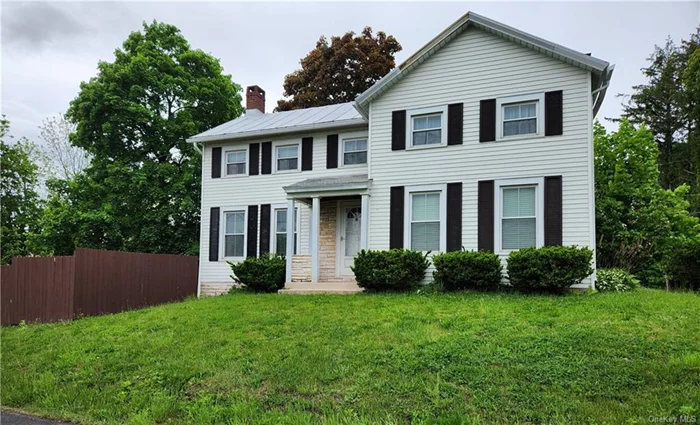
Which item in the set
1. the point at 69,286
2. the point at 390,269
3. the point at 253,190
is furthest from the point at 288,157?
the point at 69,286

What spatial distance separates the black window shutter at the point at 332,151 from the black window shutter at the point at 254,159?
2.46 meters

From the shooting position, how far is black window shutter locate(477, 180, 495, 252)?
11461 millimetres

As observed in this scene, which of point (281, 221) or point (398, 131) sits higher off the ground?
point (398, 131)

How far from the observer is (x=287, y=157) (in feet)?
50.6

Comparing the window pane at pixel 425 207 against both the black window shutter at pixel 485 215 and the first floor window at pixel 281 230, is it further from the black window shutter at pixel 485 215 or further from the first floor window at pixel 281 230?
the first floor window at pixel 281 230

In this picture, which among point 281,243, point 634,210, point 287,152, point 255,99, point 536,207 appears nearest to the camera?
point 536,207

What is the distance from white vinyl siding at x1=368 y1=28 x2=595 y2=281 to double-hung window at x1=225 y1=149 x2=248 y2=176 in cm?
500

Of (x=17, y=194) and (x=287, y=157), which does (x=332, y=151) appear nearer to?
(x=287, y=157)

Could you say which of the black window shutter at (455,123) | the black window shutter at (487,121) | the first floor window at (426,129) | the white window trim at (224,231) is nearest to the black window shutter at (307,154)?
the white window trim at (224,231)

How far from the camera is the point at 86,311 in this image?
11.5 metres

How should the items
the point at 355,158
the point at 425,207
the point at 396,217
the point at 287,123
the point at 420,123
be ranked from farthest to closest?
the point at 287,123 → the point at 355,158 → the point at 420,123 → the point at 396,217 → the point at 425,207

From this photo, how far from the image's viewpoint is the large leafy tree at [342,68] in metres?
25.4

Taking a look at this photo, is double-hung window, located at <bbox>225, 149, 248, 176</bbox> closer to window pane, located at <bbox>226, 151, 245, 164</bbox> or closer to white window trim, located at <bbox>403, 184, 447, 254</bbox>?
window pane, located at <bbox>226, 151, 245, 164</bbox>

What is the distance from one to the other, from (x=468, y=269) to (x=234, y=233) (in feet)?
26.4
